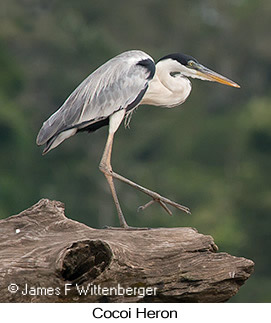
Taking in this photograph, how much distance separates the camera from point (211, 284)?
6.39m

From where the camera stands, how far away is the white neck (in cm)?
784

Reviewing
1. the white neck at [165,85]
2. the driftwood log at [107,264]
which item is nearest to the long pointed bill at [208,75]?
the white neck at [165,85]

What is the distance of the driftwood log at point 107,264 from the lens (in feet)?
20.4

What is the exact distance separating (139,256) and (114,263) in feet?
0.71

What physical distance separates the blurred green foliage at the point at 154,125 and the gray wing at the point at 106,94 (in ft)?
38.8

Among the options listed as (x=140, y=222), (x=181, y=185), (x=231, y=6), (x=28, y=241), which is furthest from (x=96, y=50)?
(x=28, y=241)

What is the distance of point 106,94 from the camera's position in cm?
758

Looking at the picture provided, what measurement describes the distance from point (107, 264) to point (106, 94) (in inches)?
64.8

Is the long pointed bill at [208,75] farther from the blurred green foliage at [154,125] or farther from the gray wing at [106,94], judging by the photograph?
the blurred green foliage at [154,125]

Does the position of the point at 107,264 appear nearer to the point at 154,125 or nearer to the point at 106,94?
the point at 106,94

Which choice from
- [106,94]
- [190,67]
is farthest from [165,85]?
[106,94]

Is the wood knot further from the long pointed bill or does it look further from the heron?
the long pointed bill

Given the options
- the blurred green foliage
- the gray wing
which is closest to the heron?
the gray wing

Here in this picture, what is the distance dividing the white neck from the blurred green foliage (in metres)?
11.5
